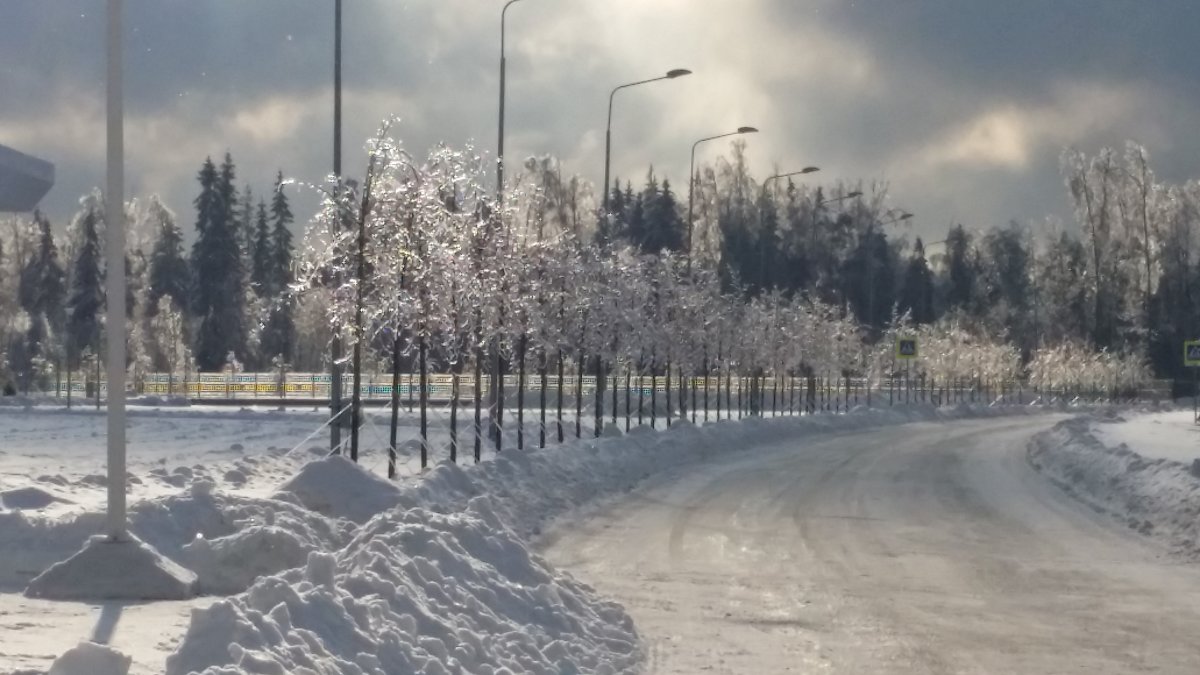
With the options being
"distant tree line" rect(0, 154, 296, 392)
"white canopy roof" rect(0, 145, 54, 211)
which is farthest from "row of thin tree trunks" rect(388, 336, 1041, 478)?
"distant tree line" rect(0, 154, 296, 392)

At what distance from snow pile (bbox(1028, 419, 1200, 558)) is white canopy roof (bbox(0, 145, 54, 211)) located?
44.7 ft

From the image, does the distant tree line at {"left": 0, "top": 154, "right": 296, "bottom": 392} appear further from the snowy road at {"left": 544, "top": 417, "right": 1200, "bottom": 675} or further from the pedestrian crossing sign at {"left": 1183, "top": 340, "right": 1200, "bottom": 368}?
the snowy road at {"left": 544, "top": 417, "right": 1200, "bottom": 675}

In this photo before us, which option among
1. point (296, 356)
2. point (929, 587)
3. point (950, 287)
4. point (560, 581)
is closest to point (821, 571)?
point (929, 587)

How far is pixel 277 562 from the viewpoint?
12086 millimetres

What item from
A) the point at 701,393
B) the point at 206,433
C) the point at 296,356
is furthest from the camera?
the point at 296,356

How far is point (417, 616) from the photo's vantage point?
9.31 metres

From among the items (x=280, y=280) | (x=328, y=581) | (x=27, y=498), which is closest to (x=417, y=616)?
(x=328, y=581)

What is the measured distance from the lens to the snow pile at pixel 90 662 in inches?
267

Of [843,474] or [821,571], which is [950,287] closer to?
[843,474]

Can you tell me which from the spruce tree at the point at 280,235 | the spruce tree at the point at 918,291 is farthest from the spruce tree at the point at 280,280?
the spruce tree at the point at 918,291

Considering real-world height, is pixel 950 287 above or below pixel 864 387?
above

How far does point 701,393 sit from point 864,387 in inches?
720

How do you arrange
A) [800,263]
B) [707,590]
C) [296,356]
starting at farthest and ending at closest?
[800,263] < [296,356] < [707,590]

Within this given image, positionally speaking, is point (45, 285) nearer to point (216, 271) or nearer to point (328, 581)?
point (216, 271)
